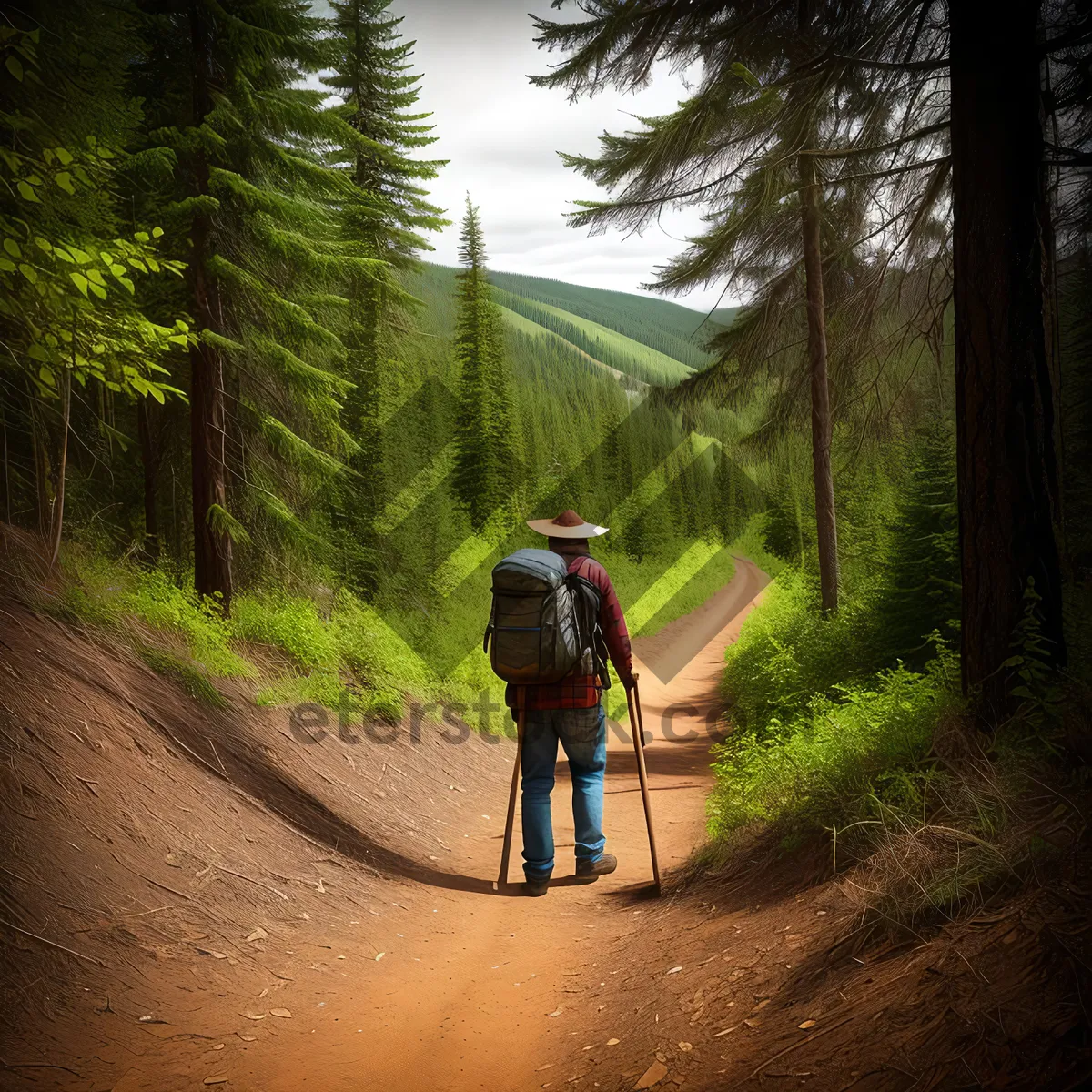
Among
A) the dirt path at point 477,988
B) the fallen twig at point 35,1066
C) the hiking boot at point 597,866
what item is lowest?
the hiking boot at point 597,866

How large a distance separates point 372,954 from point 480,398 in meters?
26.1

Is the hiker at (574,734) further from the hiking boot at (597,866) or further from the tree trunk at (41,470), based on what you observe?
the tree trunk at (41,470)

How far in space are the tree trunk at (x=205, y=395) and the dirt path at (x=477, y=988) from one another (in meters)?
4.59

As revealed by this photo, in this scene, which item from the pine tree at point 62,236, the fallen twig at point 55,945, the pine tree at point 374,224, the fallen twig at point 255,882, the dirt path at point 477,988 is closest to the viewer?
the dirt path at point 477,988

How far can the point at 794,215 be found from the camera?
10305 millimetres

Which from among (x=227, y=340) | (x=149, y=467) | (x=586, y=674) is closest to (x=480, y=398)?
(x=149, y=467)

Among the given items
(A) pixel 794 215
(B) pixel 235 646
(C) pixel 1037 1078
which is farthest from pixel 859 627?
(C) pixel 1037 1078

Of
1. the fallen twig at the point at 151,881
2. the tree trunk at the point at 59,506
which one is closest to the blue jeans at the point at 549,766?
the fallen twig at the point at 151,881

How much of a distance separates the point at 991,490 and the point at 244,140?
8.79 metres

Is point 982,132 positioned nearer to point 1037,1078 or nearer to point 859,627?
point 1037,1078

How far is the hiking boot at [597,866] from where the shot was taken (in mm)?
→ 6023

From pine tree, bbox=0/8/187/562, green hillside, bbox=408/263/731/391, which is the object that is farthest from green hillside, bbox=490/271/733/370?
pine tree, bbox=0/8/187/562

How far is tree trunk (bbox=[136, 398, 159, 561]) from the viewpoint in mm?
10781

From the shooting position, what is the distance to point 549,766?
5.92 m
